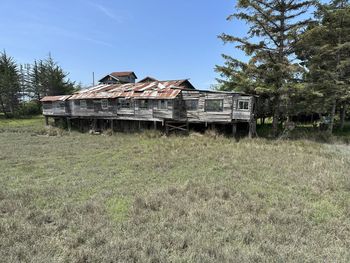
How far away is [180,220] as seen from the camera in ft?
16.7

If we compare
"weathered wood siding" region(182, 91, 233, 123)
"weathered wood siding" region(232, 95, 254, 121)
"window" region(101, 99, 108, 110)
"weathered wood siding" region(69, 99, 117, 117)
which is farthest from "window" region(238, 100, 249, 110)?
"window" region(101, 99, 108, 110)

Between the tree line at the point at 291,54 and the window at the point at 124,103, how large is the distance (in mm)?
9531

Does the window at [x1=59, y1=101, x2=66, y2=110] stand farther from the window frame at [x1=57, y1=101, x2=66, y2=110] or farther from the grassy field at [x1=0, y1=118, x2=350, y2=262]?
the grassy field at [x1=0, y1=118, x2=350, y2=262]

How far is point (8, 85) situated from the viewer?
39062 millimetres

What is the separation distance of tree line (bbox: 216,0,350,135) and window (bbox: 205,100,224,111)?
2.03 meters

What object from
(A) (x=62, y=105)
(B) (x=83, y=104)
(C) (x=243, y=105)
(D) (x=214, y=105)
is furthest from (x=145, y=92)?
(A) (x=62, y=105)

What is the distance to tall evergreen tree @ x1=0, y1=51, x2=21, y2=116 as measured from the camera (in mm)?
38784

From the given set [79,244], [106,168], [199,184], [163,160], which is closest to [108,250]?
[79,244]

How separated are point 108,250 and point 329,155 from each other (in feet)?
39.5

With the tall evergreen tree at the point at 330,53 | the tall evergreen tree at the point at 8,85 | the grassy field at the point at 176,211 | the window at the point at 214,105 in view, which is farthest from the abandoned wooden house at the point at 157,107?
the tall evergreen tree at the point at 8,85

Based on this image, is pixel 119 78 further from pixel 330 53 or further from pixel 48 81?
pixel 330 53

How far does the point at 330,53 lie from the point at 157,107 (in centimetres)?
1478

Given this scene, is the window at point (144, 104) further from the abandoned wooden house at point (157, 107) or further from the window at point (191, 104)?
the window at point (191, 104)

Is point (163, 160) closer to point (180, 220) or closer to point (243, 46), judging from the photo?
point (180, 220)
